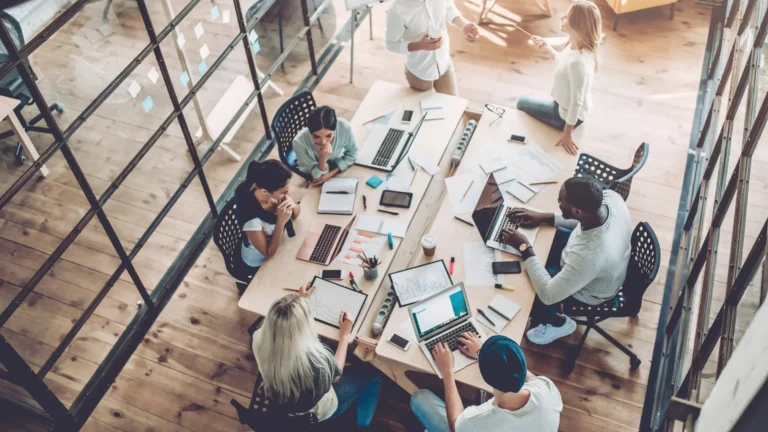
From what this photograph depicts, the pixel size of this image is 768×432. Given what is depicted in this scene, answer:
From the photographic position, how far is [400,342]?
3.32 m

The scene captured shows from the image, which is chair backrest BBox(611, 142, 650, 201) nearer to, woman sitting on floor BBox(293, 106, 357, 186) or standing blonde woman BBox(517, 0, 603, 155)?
standing blonde woman BBox(517, 0, 603, 155)

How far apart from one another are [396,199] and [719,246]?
181 cm

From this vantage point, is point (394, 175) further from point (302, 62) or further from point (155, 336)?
point (302, 62)

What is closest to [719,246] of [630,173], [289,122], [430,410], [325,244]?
[630,173]

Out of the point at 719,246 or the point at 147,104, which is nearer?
the point at 719,246

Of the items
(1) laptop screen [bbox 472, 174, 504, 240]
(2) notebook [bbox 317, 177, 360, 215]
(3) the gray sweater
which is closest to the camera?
(3) the gray sweater

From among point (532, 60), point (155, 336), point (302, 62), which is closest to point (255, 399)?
point (155, 336)

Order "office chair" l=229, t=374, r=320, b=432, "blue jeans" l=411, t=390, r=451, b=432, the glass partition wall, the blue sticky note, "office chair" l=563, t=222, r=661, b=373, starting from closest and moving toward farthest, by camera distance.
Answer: the glass partition wall → "office chair" l=229, t=374, r=320, b=432 → "blue jeans" l=411, t=390, r=451, b=432 → "office chair" l=563, t=222, r=661, b=373 → the blue sticky note

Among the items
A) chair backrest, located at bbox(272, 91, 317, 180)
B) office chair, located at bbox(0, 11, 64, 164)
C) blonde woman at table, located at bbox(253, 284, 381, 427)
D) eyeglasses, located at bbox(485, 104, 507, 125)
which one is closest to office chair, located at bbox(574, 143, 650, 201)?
eyeglasses, located at bbox(485, 104, 507, 125)

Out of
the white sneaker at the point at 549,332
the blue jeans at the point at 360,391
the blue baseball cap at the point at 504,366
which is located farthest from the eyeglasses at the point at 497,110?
the blue baseball cap at the point at 504,366

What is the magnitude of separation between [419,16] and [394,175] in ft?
4.31

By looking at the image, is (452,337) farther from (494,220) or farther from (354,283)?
(494,220)

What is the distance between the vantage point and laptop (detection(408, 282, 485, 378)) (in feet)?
10.8

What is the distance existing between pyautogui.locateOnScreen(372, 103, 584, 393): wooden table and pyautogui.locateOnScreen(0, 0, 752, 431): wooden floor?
0.75 meters
